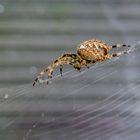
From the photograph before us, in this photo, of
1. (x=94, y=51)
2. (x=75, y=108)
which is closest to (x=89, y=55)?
(x=94, y=51)

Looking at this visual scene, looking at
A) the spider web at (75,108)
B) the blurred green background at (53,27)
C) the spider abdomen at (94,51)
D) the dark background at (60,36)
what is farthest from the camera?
the blurred green background at (53,27)

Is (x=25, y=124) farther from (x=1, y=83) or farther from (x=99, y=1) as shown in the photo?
(x=99, y=1)

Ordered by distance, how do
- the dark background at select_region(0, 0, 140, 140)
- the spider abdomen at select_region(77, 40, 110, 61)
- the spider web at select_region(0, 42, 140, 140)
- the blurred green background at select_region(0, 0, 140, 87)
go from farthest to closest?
the blurred green background at select_region(0, 0, 140, 87) < the dark background at select_region(0, 0, 140, 140) < the spider web at select_region(0, 42, 140, 140) < the spider abdomen at select_region(77, 40, 110, 61)

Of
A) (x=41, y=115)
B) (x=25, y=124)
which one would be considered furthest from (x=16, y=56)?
(x=25, y=124)

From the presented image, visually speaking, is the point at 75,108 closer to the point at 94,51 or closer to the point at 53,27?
the point at 53,27

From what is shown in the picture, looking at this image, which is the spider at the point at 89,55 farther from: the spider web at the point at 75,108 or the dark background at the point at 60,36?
the dark background at the point at 60,36

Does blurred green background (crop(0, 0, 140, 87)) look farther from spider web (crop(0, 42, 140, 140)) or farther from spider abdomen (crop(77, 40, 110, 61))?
spider abdomen (crop(77, 40, 110, 61))

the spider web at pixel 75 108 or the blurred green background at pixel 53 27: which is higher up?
the blurred green background at pixel 53 27

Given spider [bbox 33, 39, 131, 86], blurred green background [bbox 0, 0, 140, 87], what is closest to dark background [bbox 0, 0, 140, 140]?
blurred green background [bbox 0, 0, 140, 87]

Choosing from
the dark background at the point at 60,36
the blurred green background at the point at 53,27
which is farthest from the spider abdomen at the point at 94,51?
the blurred green background at the point at 53,27
